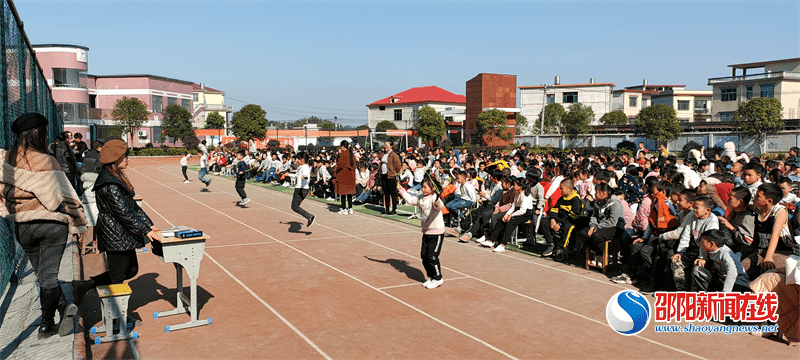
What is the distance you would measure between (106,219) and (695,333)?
6500mm

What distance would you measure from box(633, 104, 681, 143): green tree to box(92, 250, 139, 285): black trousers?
2219 inches

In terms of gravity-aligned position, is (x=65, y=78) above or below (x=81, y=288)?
above

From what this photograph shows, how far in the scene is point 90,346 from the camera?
5.99m

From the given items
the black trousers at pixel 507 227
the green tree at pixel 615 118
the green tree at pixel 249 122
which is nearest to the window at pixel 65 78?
the green tree at pixel 249 122

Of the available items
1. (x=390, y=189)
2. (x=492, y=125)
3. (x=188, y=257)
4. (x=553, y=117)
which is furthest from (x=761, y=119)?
(x=188, y=257)

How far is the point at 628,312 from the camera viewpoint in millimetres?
7129

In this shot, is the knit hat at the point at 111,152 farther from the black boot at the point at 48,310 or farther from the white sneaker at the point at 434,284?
the white sneaker at the point at 434,284

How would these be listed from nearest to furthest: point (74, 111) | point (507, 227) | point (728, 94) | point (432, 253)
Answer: point (432, 253)
point (507, 227)
point (74, 111)
point (728, 94)

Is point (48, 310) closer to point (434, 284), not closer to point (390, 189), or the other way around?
point (434, 284)

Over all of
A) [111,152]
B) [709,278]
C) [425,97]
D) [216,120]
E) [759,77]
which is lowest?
[709,278]

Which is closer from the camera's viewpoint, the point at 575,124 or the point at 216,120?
the point at 575,124

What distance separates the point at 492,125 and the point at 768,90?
3384cm

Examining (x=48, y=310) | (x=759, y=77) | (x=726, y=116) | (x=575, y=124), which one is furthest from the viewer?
(x=726, y=116)

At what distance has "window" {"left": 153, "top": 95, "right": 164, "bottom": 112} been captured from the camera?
2960 inches
